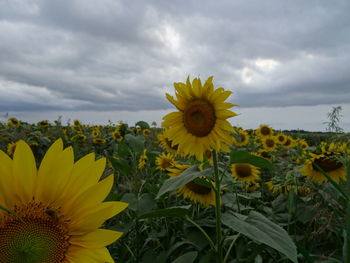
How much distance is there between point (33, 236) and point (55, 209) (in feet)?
0.32

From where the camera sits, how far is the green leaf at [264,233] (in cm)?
126

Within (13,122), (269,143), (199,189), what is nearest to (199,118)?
(199,189)

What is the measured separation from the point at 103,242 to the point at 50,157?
12.6 inches

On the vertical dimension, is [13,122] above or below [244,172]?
above

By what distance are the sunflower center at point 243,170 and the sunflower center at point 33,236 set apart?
8.74ft

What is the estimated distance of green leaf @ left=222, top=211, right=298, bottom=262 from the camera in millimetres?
1256

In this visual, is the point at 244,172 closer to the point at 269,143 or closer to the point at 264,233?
the point at 264,233

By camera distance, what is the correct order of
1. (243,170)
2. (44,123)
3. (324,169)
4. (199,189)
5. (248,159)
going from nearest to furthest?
1. (248,159)
2. (199,189)
3. (324,169)
4. (243,170)
5. (44,123)

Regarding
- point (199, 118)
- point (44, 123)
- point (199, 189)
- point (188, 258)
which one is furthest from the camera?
point (44, 123)

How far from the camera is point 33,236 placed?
2.80ft

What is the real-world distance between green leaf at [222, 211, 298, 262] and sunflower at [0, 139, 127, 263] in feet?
2.27

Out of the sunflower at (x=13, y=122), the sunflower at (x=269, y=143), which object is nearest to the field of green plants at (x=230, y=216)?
the sunflower at (x=269, y=143)

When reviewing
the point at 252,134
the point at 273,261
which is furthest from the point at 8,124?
the point at 273,261

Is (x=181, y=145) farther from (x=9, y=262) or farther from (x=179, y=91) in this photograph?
(x=9, y=262)
